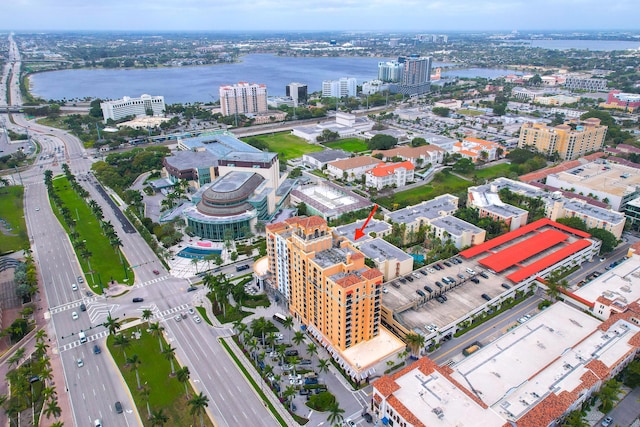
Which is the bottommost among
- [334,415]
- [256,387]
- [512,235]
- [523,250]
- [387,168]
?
[256,387]

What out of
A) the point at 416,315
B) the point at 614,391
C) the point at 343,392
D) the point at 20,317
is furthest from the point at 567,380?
the point at 20,317

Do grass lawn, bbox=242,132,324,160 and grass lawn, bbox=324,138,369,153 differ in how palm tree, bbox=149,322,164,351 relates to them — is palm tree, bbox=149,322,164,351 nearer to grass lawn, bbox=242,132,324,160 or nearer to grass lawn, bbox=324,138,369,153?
grass lawn, bbox=242,132,324,160

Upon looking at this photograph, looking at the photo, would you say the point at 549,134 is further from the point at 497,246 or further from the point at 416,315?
the point at 416,315

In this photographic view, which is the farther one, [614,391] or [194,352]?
[194,352]

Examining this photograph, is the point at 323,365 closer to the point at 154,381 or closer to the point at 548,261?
the point at 154,381

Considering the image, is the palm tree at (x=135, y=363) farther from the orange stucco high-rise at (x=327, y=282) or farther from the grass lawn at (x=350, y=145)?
the grass lawn at (x=350, y=145)

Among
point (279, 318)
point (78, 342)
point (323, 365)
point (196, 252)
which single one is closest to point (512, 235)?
point (279, 318)

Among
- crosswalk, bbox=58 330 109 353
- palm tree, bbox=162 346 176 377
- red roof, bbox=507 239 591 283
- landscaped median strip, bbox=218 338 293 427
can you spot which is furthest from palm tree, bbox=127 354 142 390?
red roof, bbox=507 239 591 283
